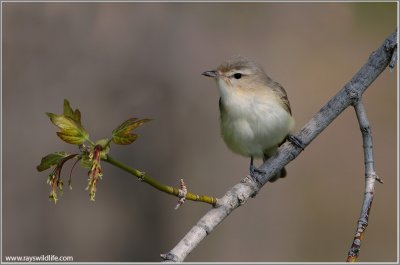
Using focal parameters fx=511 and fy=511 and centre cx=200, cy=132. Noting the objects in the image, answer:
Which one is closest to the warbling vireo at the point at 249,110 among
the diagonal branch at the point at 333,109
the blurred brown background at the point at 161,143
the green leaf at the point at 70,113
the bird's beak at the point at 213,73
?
the bird's beak at the point at 213,73

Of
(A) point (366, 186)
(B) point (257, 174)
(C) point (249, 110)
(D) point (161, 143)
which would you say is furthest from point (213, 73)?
(D) point (161, 143)

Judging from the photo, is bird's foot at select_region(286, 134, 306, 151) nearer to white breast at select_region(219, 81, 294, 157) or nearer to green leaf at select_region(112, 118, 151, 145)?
white breast at select_region(219, 81, 294, 157)

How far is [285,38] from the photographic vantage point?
7.23m

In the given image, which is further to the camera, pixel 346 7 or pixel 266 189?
pixel 346 7

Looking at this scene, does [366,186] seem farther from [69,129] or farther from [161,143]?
[161,143]

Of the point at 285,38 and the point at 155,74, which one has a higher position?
the point at 285,38

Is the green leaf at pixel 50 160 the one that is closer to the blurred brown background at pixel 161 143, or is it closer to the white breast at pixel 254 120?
the white breast at pixel 254 120

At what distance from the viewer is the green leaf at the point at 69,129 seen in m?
1.91

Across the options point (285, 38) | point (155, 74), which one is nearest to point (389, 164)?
point (285, 38)

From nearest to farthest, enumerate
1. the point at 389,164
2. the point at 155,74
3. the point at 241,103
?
the point at 241,103, the point at 155,74, the point at 389,164

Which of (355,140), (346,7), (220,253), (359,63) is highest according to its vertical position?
(346,7)

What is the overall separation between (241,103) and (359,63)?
400cm

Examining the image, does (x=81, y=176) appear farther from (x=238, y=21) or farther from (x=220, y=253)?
(x=238, y=21)

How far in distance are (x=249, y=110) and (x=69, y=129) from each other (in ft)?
7.21
